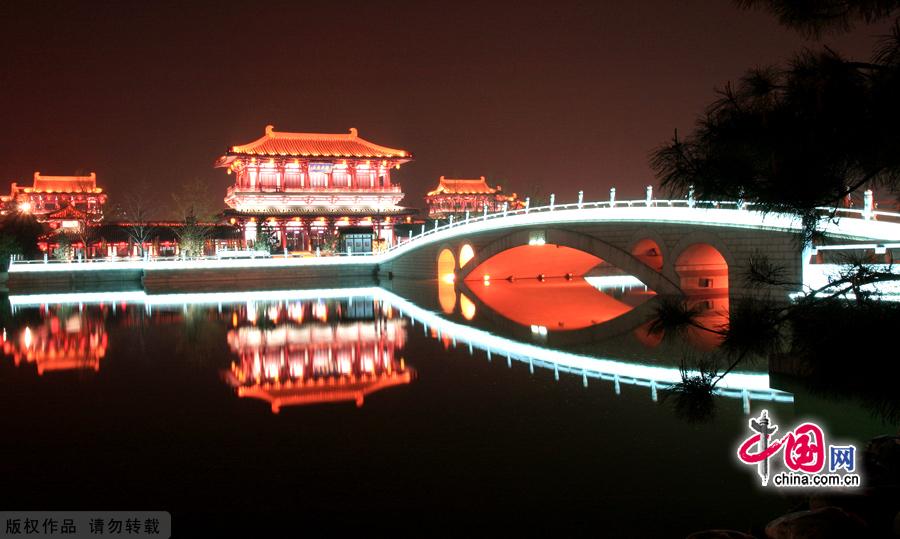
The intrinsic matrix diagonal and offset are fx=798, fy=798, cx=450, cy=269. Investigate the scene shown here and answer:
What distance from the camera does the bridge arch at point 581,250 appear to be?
82.4ft

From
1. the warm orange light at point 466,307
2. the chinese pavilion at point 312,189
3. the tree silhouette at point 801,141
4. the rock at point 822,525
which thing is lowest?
the warm orange light at point 466,307

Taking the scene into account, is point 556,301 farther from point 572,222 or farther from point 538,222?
point 538,222

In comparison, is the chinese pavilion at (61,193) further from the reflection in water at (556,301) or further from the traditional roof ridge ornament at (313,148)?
the reflection in water at (556,301)

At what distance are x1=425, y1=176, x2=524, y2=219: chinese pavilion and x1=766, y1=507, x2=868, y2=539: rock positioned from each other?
205ft

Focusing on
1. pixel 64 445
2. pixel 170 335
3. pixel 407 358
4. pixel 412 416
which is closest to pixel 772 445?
pixel 412 416

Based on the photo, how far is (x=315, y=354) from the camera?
15.5 metres

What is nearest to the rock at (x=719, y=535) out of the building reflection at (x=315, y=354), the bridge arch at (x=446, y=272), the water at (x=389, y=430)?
the water at (x=389, y=430)

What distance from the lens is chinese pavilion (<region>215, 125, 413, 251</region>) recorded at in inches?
1900

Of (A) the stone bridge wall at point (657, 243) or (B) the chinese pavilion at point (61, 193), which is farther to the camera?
(B) the chinese pavilion at point (61, 193)

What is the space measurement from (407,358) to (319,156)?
3657cm

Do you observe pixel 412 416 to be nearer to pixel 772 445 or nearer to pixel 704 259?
pixel 772 445

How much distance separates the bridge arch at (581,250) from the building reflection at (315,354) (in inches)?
289

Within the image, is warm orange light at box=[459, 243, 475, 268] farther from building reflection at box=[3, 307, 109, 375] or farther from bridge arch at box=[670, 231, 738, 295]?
building reflection at box=[3, 307, 109, 375]

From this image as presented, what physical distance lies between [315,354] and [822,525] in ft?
38.8
